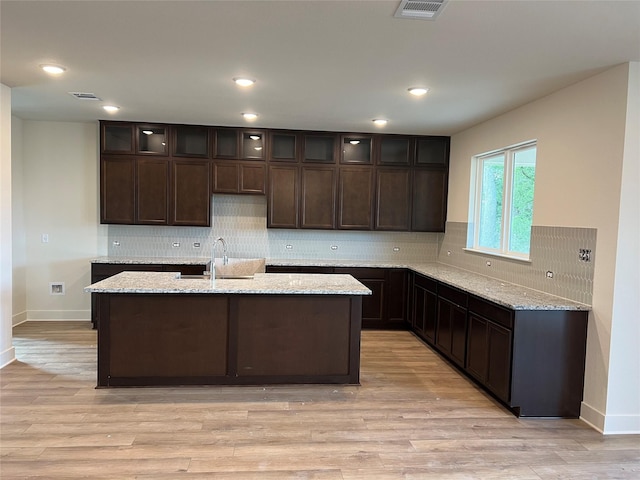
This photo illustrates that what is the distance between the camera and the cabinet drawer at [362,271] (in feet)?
18.5

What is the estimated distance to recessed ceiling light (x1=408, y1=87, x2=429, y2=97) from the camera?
3.75 m

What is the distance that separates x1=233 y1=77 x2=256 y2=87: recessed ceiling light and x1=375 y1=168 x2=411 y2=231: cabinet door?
2615 millimetres

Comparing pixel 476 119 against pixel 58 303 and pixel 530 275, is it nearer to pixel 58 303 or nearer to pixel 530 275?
pixel 530 275

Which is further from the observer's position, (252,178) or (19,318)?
(252,178)

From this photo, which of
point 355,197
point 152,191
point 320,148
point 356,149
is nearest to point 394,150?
point 356,149

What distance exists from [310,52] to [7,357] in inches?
153

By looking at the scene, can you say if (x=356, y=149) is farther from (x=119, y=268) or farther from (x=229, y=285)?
(x=119, y=268)

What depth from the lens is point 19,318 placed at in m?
5.52

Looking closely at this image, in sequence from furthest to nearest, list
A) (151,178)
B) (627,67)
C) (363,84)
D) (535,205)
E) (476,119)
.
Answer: (151,178)
(476,119)
(535,205)
(363,84)
(627,67)

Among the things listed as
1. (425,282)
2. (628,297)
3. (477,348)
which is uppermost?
(628,297)

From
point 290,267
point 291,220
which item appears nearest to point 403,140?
point 291,220

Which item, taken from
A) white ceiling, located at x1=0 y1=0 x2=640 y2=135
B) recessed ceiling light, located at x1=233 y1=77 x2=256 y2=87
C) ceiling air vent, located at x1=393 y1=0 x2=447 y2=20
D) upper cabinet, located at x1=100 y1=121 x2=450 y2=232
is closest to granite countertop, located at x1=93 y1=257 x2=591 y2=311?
upper cabinet, located at x1=100 y1=121 x2=450 y2=232

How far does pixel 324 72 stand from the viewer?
3395mm

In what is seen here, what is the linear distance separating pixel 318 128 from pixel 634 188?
140 inches
